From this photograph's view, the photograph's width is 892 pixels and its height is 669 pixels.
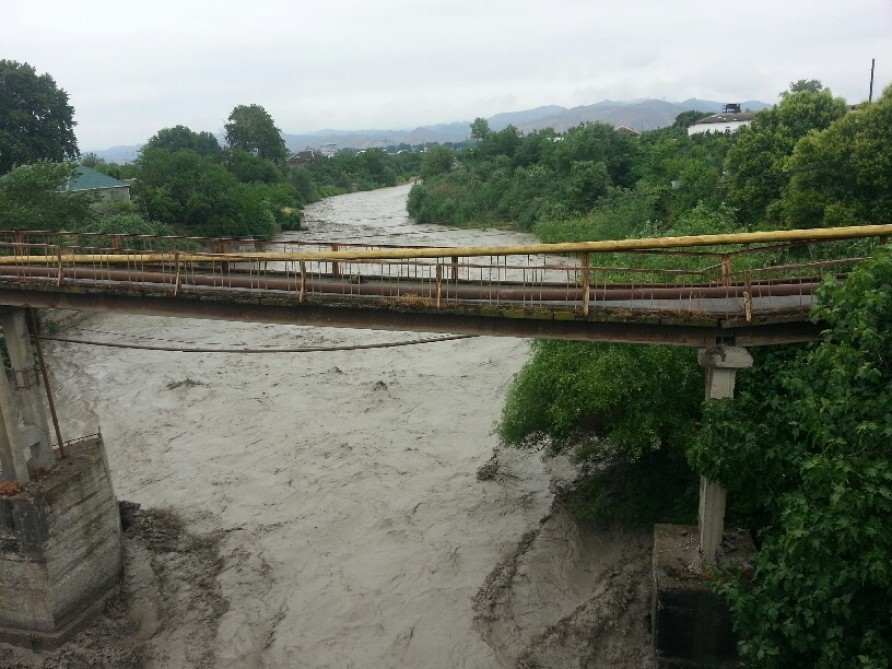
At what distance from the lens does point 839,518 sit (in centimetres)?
623

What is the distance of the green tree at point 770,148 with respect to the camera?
78.5 ft

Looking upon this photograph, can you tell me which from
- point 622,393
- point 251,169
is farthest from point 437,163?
point 622,393

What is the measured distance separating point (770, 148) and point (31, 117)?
43.9m

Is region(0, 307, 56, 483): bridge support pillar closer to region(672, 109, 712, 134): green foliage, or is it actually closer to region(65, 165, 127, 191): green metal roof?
region(65, 165, 127, 191): green metal roof

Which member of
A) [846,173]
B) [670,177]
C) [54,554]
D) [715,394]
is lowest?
[54,554]

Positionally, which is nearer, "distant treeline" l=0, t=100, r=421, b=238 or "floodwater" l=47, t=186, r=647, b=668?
"floodwater" l=47, t=186, r=647, b=668

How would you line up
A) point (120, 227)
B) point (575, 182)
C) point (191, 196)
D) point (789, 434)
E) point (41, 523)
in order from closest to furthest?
1. point (789, 434)
2. point (41, 523)
3. point (120, 227)
4. point (191, 196)
5. point (575, 182)

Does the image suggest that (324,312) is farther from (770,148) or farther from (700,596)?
(770,148)

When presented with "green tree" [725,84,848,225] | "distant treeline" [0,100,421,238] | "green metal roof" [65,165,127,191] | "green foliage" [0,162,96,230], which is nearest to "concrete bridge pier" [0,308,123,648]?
"green foliage" [0,162,96,230]

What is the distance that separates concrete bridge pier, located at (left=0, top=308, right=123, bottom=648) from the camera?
10.8m

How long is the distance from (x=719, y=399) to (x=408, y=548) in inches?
269

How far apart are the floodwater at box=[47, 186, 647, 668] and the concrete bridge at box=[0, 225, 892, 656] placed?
6.52 feet

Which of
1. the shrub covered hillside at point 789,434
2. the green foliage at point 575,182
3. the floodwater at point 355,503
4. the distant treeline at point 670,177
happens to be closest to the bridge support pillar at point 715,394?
the shrub covered hillside at point 789,434

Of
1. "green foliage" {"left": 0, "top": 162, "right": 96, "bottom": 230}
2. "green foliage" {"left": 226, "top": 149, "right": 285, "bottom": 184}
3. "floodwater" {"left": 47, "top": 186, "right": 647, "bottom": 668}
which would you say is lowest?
"floodwater" {"left": 47, "top": 186, "right": 647, "bottom": 668}
